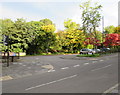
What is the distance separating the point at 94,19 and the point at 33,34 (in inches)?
657

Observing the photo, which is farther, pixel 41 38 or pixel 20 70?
pixel 41 38

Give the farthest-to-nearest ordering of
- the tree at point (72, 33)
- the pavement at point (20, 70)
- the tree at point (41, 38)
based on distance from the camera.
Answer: the tree at point (72, 33) < the tree at point (41, 38) < the pavement at point (20, 70)

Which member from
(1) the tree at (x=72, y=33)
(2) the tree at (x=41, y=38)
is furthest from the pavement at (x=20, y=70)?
(1) the tree at (x=72, y=33)

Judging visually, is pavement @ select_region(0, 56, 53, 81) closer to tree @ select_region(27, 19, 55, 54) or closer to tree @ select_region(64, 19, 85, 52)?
tree @ select_region(27, 19, 55, 54)

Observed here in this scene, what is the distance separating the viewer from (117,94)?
5.41m

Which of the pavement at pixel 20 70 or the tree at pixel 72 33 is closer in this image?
the pavement at pixel 20 70

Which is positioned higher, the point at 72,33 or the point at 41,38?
the point at 72,33

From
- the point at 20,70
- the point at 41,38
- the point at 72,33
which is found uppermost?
the point at 72,33

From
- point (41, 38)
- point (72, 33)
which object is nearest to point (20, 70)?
point (41, 38)

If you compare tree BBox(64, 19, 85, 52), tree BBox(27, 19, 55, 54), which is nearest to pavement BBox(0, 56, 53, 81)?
tree BBox(27, 19, 55, 54)

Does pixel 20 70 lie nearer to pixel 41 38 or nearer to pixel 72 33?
pixel 41 38

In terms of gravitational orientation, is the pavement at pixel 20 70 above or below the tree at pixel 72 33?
below

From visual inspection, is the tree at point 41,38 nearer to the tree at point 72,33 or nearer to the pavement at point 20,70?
the tree at point 72,33

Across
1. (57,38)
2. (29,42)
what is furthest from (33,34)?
(57,38)
